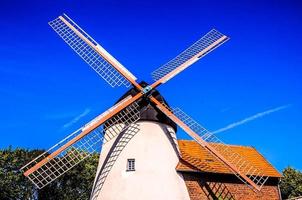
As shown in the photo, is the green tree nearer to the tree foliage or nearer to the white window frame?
the tree foliage

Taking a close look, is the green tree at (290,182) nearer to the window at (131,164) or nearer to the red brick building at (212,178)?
the red brick building at (212,178)

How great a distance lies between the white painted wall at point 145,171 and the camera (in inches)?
712

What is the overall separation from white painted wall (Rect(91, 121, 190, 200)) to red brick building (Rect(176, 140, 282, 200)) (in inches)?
29.4

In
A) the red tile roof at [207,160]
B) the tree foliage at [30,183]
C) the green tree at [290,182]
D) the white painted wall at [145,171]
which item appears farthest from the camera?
the green tree at [290,182]

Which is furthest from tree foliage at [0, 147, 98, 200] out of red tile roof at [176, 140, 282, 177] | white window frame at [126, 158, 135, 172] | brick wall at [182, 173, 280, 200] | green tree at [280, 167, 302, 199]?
green tree at [280, 167, 302, 199]

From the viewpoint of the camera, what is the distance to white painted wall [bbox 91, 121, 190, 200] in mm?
18094

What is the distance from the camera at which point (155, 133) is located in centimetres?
1928

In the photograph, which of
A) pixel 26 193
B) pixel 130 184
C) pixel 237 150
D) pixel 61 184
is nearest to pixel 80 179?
pixel 61 184

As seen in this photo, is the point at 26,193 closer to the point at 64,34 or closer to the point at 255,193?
the point at 64,34

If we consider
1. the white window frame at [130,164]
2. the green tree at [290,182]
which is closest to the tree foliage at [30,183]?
the white window frame at [130,164]

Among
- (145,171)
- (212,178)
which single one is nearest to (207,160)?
(212,178)

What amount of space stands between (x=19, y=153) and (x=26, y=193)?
137 inches

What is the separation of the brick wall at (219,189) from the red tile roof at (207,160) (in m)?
0.40

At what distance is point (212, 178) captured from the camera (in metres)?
21.1
